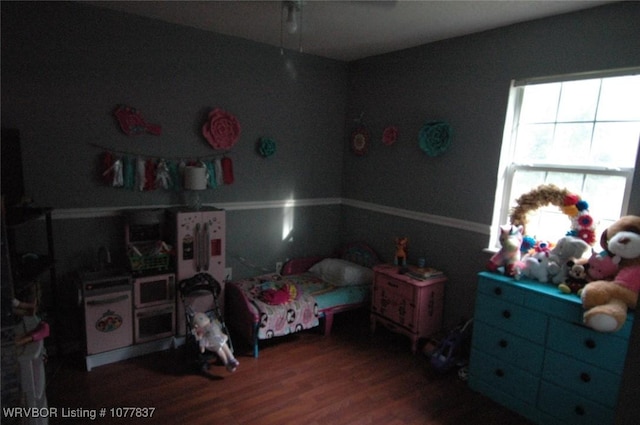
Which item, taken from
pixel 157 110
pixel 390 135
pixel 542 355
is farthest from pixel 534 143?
pixel 157 110

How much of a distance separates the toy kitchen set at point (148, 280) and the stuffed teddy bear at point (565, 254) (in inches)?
93.4

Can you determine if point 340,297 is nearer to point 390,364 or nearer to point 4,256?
point 390,364

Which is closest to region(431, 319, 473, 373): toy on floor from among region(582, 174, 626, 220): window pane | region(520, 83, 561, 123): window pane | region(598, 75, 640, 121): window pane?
region(582, 174, 626, 220): window pane

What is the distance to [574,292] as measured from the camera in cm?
219

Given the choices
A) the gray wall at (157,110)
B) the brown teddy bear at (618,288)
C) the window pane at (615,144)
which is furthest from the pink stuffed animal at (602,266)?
the gray wall at (157,110)

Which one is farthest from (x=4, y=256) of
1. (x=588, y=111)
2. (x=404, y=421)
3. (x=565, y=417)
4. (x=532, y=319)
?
(x=588, y=111)

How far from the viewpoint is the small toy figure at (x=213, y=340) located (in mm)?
2664

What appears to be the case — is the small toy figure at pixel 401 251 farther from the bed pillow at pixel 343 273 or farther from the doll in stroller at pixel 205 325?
the doll in stroller at pixel 205 325

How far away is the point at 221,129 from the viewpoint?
3.27 m

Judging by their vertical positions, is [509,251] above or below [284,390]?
above

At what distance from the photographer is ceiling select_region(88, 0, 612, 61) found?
2363mm

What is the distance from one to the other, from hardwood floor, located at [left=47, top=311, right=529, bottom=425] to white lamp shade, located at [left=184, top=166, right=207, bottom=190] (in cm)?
128

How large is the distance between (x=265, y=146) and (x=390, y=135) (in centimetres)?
116

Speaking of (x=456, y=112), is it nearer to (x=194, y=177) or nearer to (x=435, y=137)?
(x=435, y=137)
